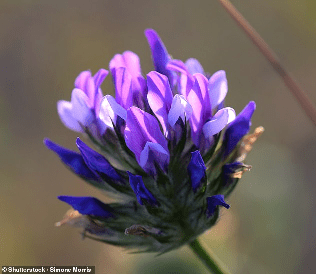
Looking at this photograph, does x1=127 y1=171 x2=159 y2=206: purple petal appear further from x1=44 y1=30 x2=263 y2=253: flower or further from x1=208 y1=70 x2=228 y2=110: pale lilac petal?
x1=208 y1=70 x2=228 y2=110: pale lilac petal

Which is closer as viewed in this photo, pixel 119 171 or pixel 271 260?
pixel 119 171

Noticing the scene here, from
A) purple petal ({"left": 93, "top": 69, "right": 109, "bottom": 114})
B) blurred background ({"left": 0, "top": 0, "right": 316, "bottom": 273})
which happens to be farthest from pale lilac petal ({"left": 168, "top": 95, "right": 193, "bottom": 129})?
blurred background ({"left": 0, "top": 0, "right": 316, "bottom": 273})

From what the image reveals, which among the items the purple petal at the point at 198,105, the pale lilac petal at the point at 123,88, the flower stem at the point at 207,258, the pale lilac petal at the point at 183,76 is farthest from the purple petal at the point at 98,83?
the flower stem at the point at 207,258

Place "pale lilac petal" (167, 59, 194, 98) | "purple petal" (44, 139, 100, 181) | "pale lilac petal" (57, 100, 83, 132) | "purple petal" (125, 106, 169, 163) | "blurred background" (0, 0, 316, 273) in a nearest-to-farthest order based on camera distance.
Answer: "purple petal" (125, 106, 169, 163), "pale lilac petal" (167, 59, 194, 98), "purple petal" (44, 139, 100, 181), "pale lilac petal" (57, 100, 83, 132), "blurred background" (0, 0, 316, 273)

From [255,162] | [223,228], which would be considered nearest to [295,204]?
[255,162]

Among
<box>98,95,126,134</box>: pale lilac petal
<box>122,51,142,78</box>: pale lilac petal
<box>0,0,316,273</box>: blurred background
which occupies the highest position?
<box>122,51,142,78</box>: pale lilac petal

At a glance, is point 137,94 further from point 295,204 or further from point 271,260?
point 295,204

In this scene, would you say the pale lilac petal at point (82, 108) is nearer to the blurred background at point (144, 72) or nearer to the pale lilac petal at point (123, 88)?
the pale lilac petal at point (123, 88)

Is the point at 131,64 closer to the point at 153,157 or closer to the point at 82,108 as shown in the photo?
the point at 82,108
